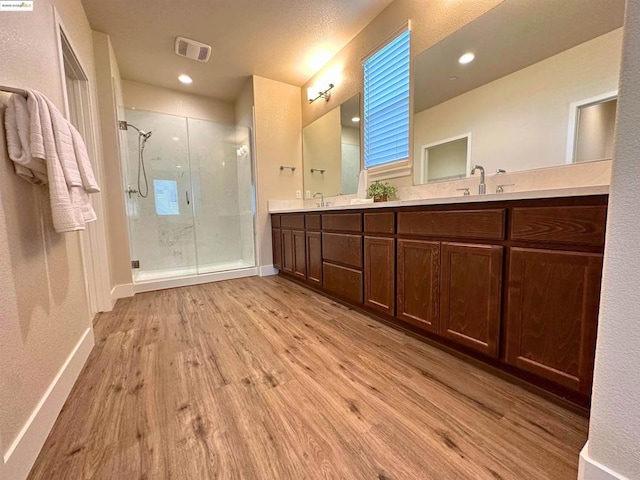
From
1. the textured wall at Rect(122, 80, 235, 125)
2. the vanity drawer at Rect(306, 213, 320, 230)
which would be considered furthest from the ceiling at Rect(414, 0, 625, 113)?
the textured wall at Rect(122, 80, 235, 125)

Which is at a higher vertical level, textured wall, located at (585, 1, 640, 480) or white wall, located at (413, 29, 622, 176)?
white wall, located at (413, 29, 622, 176)

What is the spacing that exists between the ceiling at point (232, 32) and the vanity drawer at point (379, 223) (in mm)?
1773

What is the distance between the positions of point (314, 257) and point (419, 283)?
1.21 metres

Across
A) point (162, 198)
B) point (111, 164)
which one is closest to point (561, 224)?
point (111, 164)

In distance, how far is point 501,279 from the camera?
1.20 metres

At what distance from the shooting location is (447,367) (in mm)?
1361

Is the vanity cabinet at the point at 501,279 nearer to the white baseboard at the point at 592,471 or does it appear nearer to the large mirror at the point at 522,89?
the white baseboard at the point at 592,471

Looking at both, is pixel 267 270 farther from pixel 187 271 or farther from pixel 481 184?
pixel 481 184

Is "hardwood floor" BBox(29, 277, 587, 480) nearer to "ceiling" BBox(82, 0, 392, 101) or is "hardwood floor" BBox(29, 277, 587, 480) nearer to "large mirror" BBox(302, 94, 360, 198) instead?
"large mirror" BBox(302, 94, 360, 198)

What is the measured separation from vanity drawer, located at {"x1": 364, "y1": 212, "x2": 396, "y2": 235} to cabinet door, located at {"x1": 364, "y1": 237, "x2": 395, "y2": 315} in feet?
0.19

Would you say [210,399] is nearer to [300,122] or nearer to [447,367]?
[447,367]

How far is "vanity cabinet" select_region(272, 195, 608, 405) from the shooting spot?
980 mm

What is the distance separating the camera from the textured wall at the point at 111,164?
2.44 m

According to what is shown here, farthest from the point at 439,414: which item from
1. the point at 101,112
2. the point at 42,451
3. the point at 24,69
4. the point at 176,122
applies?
the point at 176,122
